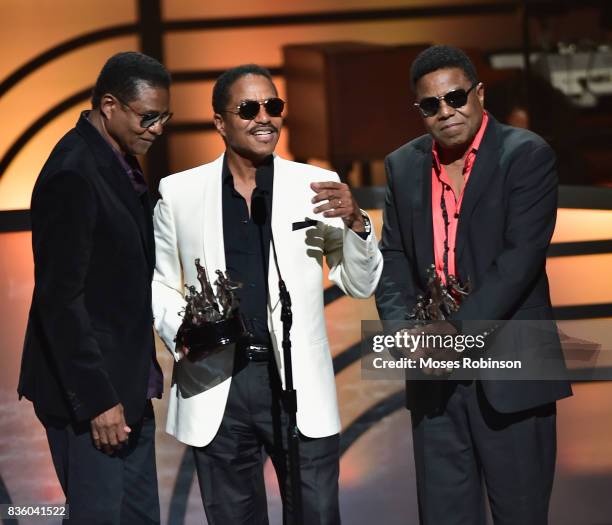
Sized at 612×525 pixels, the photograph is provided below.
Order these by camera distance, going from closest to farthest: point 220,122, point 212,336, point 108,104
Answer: point 212,336 → point 108,104 → point 220,122

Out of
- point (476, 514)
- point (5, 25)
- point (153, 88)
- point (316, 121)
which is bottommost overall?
point (476, 514)

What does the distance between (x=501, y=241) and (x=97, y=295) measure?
970 mm

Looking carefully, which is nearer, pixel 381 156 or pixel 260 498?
pixel 260 498

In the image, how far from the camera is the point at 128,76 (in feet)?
8.80

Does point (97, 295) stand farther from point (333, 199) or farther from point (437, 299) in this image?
point (437, 299)

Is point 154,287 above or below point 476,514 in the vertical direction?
above

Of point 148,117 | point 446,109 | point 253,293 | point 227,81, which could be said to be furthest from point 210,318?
point 446,109

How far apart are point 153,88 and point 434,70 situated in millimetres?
680

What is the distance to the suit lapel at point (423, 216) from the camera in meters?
2.81

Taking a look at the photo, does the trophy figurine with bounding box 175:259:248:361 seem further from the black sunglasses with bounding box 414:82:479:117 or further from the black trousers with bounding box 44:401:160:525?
the black sunglasses with bounding box 414:82:479:117

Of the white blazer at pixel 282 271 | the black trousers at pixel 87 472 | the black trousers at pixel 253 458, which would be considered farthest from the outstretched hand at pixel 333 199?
the black trousers at pixel 87 472

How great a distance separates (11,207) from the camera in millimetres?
7875

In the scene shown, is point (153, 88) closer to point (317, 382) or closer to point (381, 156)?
point (317, 382)

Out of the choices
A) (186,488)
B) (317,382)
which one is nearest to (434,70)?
(317,382)
